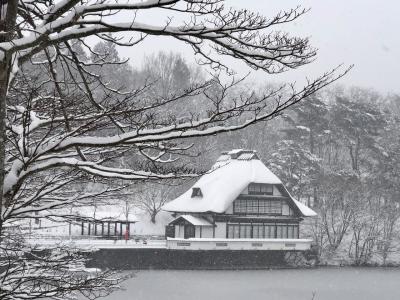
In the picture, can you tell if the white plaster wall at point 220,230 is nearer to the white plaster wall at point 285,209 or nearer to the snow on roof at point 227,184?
the snow on roof at point 227,184

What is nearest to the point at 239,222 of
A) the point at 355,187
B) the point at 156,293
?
the point at 355,187

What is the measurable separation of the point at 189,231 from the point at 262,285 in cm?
910

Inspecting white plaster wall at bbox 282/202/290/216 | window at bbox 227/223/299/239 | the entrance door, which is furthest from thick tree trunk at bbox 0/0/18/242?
white plaster wall at bbox 282/202/290/216

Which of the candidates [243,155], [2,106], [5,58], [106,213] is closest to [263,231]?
[243,155]

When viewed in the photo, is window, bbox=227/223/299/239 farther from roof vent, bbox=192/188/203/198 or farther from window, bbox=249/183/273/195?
roof vent, bbox=192/188/203/198

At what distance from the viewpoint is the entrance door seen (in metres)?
35.2

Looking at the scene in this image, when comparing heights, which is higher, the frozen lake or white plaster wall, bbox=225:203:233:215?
white plaster wall, bbox=225:203:233:215

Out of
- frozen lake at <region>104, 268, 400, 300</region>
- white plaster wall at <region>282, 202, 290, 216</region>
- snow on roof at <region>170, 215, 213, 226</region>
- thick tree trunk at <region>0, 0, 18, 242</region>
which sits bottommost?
frozen lake at <region>104, 268, 400, 300</region>

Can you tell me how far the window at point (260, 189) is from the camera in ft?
119

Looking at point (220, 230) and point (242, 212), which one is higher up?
point (242, 212)

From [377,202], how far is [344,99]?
355 inches

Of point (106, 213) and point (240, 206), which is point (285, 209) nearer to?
point (240, 206)

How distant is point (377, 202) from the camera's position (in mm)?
40469

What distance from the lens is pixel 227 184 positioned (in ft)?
120
